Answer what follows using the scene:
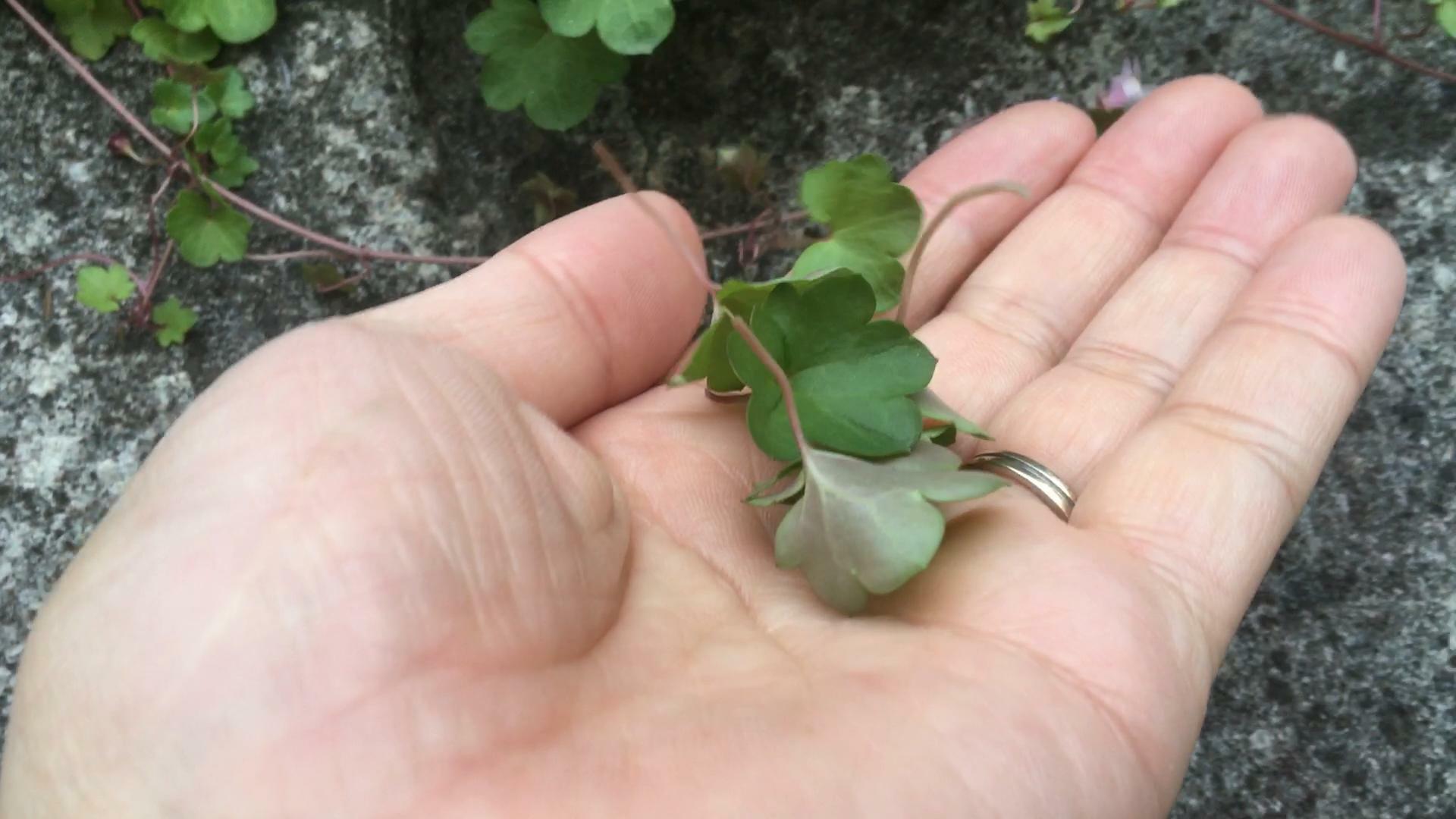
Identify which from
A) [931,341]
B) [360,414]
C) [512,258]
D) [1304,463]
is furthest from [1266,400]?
[360,414]

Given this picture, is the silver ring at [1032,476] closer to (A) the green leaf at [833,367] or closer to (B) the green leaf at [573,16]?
(A) the green leaf at [833,367]

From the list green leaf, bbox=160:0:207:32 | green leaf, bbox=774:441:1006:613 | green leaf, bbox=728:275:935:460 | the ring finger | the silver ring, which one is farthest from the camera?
green leaf, bbox=160:0:207:32

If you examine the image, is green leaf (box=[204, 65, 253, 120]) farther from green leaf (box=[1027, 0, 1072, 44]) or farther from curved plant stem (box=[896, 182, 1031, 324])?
green leaf (box=[1027, 0, 1072, 44])

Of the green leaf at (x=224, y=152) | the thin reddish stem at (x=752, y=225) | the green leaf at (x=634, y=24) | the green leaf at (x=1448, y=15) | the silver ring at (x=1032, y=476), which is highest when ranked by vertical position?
the green leaf at (x=634, y=24)

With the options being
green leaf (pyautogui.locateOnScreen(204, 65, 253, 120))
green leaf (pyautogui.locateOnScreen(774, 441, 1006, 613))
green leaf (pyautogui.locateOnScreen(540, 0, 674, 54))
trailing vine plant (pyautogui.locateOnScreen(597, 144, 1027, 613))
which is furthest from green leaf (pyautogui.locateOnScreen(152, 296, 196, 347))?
green leaf (pyautogui.locateOnScreen(774, 441, 1006, 613))

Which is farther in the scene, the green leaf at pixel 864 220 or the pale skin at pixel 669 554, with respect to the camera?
the green leaf at pixel 864 220

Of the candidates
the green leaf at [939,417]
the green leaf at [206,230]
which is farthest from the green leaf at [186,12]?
the green leaf at [939,417]

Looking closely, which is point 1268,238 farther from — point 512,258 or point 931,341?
point 512,258
